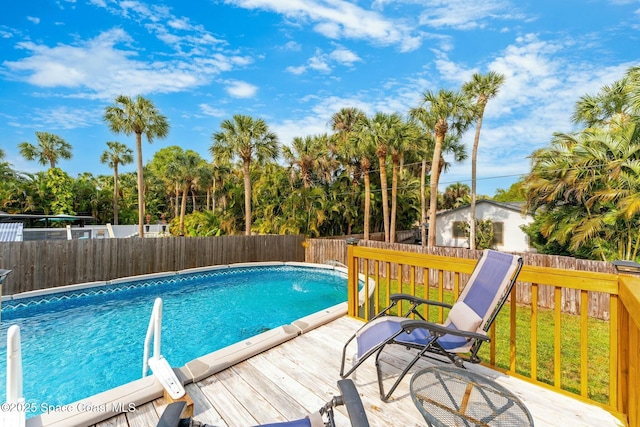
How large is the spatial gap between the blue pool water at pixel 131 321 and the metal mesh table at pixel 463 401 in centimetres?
500

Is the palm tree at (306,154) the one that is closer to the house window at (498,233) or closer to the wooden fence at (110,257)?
the wooden fence at (110,257)

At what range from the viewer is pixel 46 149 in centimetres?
2248

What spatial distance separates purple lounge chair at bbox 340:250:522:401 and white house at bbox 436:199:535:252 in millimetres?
14876

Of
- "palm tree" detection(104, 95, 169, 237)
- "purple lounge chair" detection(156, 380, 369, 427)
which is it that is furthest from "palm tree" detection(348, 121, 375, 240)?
"purple lounge chair" detection(156, 380, 369, 427)

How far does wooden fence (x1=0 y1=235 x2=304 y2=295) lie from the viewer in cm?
789

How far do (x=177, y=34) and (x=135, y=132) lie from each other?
5.18 metres

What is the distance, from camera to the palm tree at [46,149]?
22125 millimetres

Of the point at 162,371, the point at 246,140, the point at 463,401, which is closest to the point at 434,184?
the point at 246,140

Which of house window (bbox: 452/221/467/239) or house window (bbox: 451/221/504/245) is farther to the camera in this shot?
house window (bbox: 452/221/467/239)

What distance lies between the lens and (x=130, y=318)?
22.8 ft

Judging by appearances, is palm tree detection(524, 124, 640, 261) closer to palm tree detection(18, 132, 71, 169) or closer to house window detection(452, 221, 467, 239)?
house window detection(452, 221, 467, 239)

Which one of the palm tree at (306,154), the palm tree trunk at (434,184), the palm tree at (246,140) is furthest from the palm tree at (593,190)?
the palm tree at (246,140)

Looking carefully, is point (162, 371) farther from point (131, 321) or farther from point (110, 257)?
point (110, 257)

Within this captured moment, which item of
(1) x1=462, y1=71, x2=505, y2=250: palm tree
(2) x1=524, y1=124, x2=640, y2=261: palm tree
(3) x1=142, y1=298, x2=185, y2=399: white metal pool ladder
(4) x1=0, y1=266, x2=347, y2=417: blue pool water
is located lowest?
(4) x1=0, y1=266, x2=347, y2=417: blue pool water
